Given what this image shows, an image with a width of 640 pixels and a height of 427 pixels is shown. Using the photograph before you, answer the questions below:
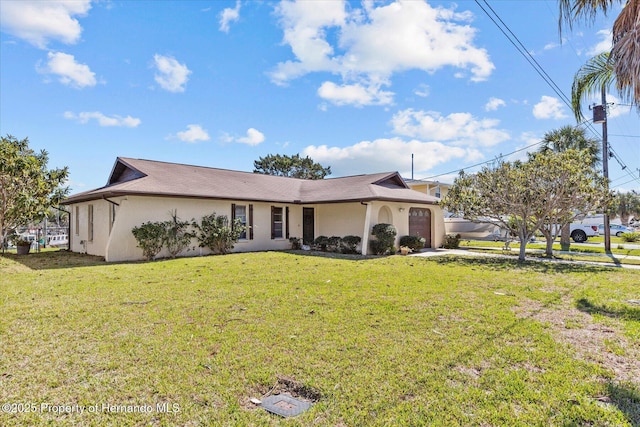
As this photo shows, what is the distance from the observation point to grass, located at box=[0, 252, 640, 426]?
3.14 meters

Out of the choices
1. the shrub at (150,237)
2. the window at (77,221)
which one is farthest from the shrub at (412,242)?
the window at (77,221)

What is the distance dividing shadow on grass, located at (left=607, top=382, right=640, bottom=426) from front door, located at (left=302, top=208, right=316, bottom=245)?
1638 cm

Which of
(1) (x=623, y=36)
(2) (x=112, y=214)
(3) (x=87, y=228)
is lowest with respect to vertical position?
(3) (x=87, y=228)

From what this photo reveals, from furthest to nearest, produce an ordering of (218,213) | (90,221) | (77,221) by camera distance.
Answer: (77,221), (90,221), (218,213)

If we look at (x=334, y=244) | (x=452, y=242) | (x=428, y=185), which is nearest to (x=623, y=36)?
(x=334, y=244)

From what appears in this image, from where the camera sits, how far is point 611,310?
21.4 feet

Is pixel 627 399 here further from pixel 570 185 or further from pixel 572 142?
pixel 572 142

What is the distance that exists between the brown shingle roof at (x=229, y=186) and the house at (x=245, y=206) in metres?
0.05

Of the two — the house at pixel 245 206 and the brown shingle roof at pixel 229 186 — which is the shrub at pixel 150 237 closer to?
the house at pixel 245 206

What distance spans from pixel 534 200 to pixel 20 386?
1580 centimetres

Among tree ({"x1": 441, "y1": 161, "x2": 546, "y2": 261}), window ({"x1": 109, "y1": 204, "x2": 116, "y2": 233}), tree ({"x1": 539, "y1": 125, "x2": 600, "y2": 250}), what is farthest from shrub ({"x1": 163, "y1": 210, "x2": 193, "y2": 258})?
tree ({"x1": 539, "y1": 125, "x2": 600, "y2": 250})

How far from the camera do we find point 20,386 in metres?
3.49

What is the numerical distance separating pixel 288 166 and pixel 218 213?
103ft

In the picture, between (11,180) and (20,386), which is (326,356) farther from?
(11,180)
